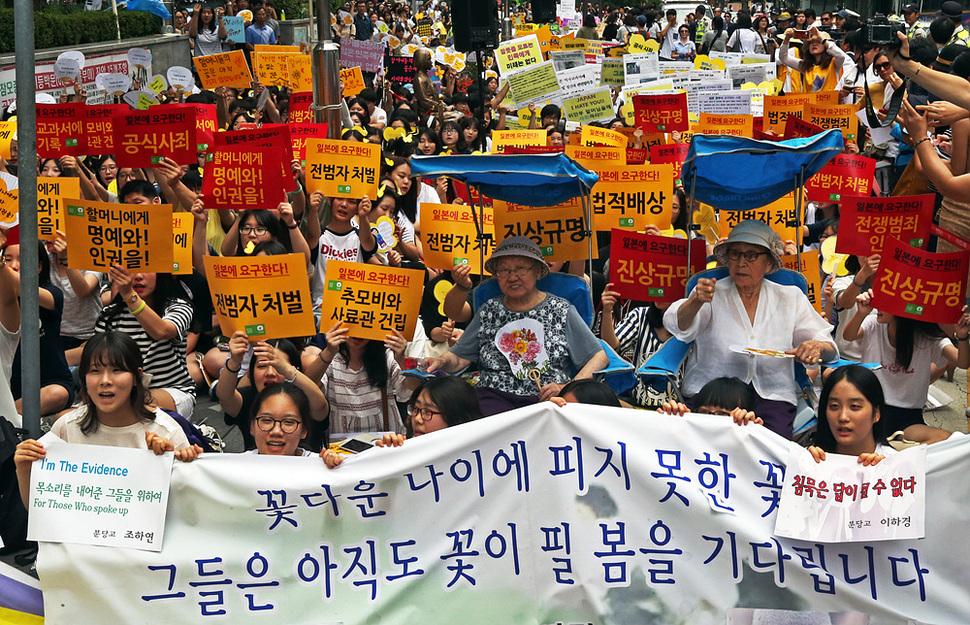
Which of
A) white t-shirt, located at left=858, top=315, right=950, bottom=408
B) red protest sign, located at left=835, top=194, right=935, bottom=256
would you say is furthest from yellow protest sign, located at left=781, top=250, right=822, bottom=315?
white t-shirt, located at left=858, top=315, right=950, bottom=408

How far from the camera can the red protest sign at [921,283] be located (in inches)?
209

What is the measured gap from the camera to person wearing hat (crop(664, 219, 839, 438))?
541cm

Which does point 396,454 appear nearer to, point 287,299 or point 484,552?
point 484,552

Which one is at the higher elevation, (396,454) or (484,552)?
(396,454)

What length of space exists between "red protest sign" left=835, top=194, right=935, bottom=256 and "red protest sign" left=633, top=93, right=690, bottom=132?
11.8 feet

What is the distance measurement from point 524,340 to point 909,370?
2.05 meters

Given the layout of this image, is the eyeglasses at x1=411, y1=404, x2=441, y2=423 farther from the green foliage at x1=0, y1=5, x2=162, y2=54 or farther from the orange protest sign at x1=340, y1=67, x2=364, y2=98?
the green foliage at x1=0, y1=5, x2=162, y2=54

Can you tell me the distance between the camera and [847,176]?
7.96 meters

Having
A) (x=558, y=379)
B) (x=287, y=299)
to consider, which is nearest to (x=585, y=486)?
(x=558, y=379)

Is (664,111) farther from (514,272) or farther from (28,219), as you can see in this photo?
(28,219)

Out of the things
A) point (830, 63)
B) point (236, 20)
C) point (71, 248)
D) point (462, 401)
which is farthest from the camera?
point (236, 20)

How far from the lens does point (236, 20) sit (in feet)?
60.2

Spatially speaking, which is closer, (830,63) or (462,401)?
(462,401)

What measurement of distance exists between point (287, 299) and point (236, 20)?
14.1 meters
